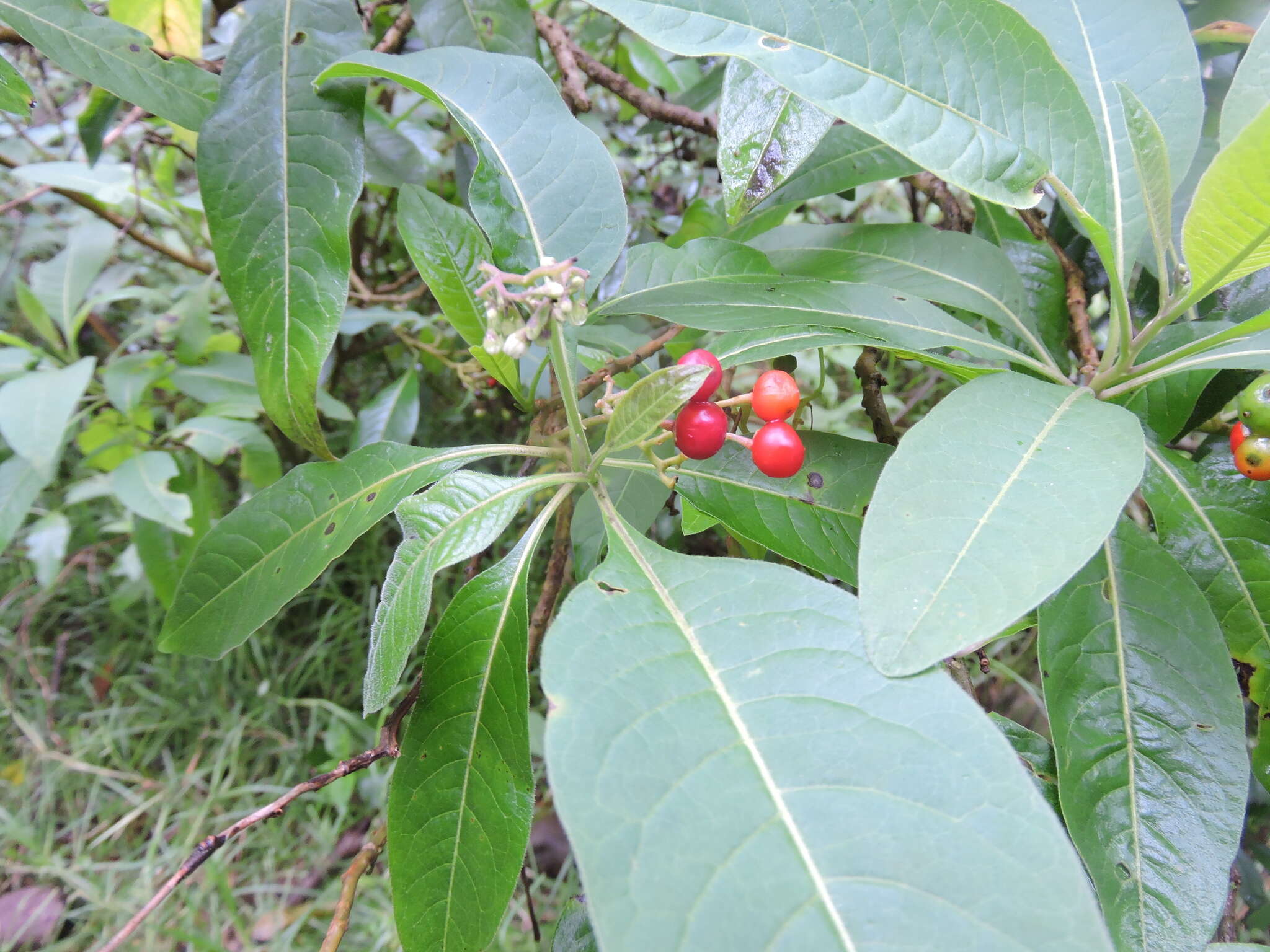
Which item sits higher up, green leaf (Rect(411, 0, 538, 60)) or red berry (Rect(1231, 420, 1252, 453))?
green leaf (Rect(411, 0, 538, 60))

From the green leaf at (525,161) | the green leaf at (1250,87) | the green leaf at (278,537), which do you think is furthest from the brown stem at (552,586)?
the green leaf at (1250,87)

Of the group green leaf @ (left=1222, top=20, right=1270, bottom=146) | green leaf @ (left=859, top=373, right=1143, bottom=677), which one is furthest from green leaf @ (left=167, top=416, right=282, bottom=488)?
green leaf @ (left=1222, top=20, right=1270, bottom=146)

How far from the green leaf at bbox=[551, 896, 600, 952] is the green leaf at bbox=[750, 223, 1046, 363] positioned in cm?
84

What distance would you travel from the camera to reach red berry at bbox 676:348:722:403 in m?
0.68

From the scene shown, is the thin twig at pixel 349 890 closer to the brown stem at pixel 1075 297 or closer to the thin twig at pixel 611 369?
the thin twig at pixel 611 369

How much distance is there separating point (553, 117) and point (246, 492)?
1859 millimetres

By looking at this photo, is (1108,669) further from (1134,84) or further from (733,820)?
(1134,84)

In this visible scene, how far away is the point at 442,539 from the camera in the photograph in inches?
27.0

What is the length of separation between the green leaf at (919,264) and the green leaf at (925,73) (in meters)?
0.18

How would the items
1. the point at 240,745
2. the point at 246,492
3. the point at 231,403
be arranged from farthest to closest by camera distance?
the point at 240,745 → the point at 246,492 → the point at 231,403

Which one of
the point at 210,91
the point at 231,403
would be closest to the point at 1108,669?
the point at 210,91

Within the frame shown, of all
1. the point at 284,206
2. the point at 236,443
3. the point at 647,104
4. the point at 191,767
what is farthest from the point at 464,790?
the point at 191,767

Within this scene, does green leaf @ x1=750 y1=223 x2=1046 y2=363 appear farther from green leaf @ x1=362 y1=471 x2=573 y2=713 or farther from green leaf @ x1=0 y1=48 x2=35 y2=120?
green leaf @ x1=0 y1=48 x2=35 y2=120

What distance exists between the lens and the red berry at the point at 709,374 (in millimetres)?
683
